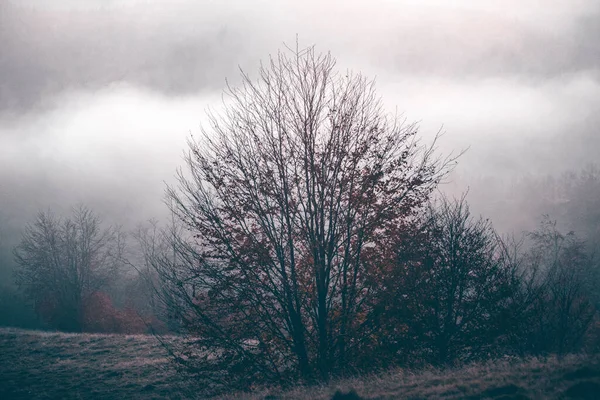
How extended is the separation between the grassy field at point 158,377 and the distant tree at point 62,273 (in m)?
18.4

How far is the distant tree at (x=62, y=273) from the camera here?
4819 cm

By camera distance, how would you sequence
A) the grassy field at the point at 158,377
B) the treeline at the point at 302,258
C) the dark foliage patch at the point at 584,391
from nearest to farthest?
the dark foliage patch at the point at 584,391
the grassy field at the point at 158,377
the treeline at the point at 302,258

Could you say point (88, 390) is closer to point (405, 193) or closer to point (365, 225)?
point (365, 225)

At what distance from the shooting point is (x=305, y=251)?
43.6 ft

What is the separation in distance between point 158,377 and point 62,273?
120ft

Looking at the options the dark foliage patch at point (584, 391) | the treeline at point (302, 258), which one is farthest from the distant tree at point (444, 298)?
the dark foliage patch at point (584, 391)

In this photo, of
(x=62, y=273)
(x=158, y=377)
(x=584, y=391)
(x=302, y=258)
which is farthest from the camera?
(x=62, y=273)

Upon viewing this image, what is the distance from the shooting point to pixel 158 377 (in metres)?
19.4

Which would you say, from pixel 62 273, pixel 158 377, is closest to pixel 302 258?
pixel 158 377

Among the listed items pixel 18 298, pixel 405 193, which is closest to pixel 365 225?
pixel 405 193

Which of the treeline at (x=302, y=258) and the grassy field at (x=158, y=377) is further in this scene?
the treeline at (x=302, y=258)

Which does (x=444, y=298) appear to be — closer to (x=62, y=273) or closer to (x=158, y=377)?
(x=158, y=377)

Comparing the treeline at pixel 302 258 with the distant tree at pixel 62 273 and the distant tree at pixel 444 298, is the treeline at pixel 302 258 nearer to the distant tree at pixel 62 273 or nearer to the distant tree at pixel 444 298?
the distant tree at pixel 444 298

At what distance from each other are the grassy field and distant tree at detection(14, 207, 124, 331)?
723 inches
